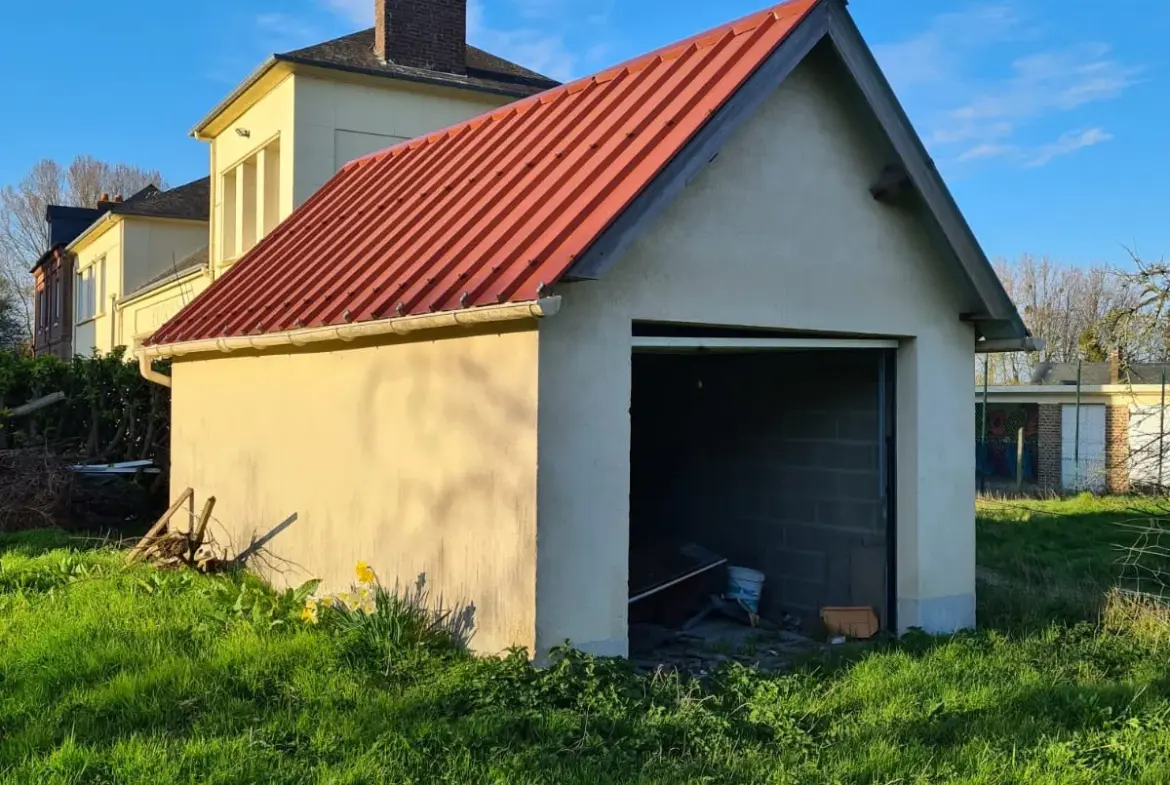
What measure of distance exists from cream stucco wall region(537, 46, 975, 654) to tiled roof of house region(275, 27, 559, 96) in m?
10.2

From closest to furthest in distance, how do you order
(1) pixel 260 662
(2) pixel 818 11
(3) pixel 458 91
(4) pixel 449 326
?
1. (1) pixel 260 662
2. (4) pixel 449 326
3. (2) pixel 818 11
4. (3) pixel 458 91

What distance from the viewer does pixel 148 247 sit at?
28.2m

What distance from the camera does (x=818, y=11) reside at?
705 cm

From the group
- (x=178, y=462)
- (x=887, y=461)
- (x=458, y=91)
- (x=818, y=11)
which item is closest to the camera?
(x=818, y=11)

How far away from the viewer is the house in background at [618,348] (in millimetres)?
6223

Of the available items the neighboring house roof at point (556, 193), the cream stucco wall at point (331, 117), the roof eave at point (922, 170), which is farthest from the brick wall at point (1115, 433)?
the neighboring house roof at point (556, 193)

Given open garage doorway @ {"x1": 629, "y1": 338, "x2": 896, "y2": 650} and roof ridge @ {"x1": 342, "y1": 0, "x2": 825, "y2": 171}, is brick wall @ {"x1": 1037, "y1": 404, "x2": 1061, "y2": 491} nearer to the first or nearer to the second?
open garage doorway @ {"x1": 629, "y1": 338, "x2": 896, "y2": 650}

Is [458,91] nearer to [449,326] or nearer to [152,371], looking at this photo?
[152,371]

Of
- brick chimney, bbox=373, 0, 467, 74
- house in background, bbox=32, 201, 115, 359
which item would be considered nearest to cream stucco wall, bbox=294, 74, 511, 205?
brick chimney, bbox=373, 0, 467, 74

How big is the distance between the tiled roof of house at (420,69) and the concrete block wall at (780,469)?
7.90m

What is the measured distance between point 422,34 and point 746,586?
1204 cm

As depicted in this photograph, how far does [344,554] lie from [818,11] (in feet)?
17.5

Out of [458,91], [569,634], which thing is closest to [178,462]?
[569,634]

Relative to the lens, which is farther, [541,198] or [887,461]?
[887,461]
